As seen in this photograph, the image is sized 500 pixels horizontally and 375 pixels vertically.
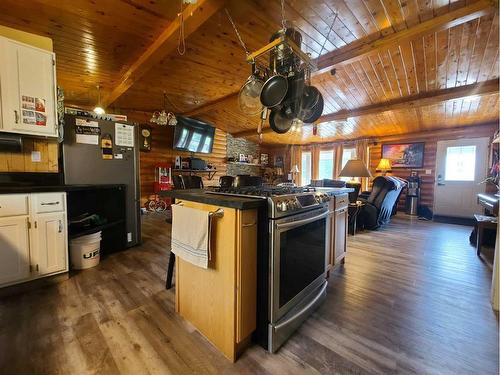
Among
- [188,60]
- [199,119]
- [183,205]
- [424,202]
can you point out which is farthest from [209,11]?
[424,202]

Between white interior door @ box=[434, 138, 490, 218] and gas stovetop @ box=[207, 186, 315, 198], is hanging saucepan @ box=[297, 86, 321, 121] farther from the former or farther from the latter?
white interior door @ box=[434, 138, 490, 218]

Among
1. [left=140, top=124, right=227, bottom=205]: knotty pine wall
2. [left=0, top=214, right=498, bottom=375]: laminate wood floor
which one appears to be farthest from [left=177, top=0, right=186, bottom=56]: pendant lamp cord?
[left=140, top=124, right=227, bottom=205]: knotty pine wall

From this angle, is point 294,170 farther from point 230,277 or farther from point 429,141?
point 230,277

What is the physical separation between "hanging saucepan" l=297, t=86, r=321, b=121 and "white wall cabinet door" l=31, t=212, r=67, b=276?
95.7 inches

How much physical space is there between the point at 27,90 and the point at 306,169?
798cm

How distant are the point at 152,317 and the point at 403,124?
665 centimetres

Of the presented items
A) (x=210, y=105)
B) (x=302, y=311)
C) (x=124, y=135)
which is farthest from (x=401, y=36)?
(x=210, y=105)

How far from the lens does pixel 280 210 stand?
49.5 inches

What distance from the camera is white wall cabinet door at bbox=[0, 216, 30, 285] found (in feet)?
5.81

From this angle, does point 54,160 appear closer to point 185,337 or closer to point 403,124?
point 185,337

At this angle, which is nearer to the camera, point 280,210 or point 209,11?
point 280,210

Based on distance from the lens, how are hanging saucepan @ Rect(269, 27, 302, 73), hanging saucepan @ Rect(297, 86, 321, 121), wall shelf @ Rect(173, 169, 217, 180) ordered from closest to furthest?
1. hanging saucepan @ Rect(269, 27, 302, 73)
2. hanging saucepan @ Rect(297, 86, 321, 121)
3. wall shelf @ Rect(173, 169, 217, 180)

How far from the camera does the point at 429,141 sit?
5926mm

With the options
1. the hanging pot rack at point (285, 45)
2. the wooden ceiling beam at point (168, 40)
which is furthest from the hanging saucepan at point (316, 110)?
the wooden ceiling beam at point (168, 40)
